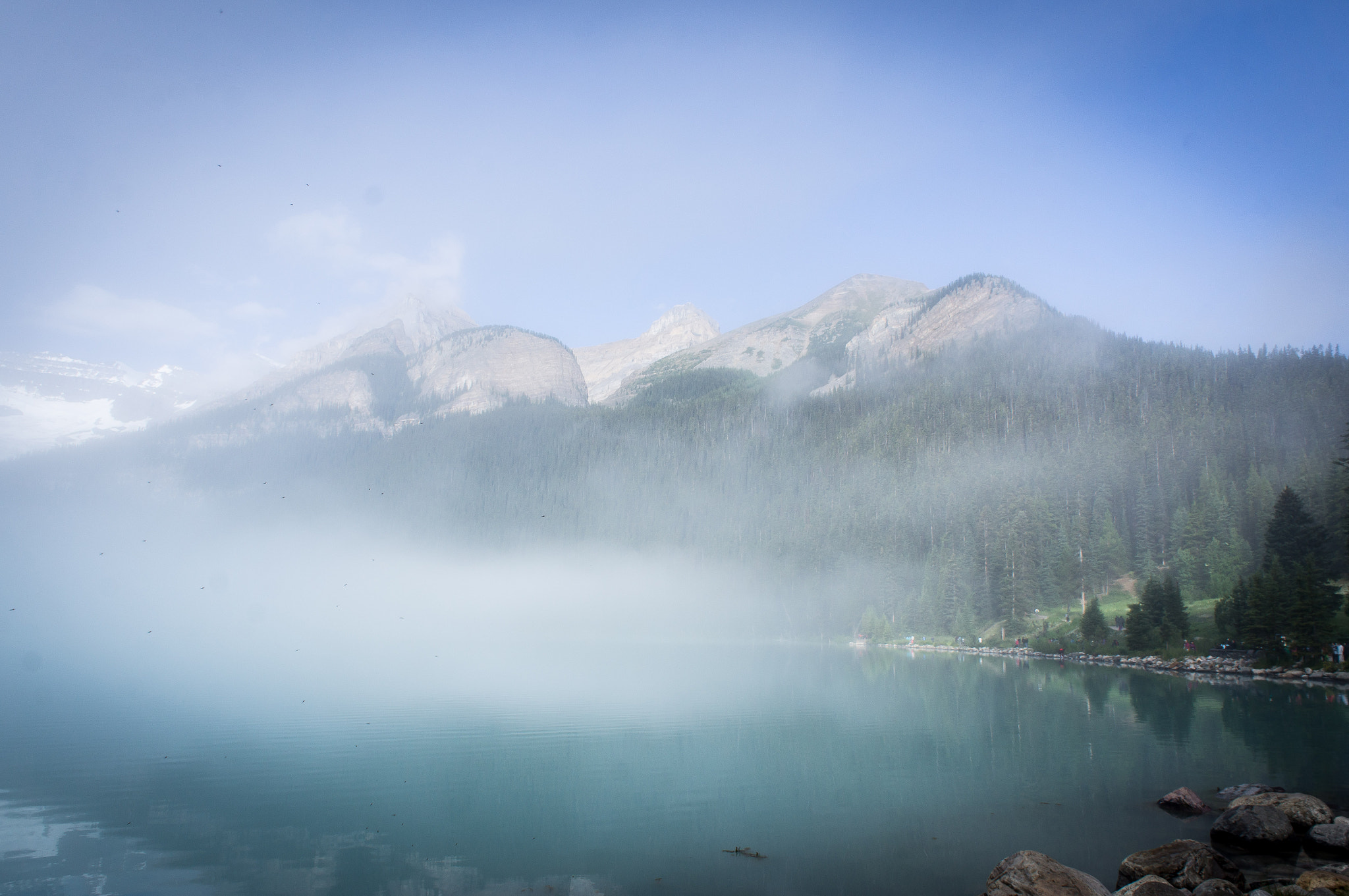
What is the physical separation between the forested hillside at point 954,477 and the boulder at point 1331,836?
67642 millimetres

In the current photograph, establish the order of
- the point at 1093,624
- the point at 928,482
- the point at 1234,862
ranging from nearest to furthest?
1. the point at 1234,862
2. the point at 1093,624
3. the point at 928,482

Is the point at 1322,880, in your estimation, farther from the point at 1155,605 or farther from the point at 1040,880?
the point at 1155,605

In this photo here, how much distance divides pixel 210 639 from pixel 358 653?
3407cm

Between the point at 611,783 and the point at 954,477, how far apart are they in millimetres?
125562

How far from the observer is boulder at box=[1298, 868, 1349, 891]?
12.4m

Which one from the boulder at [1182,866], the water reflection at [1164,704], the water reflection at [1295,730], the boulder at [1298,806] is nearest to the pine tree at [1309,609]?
the water reflection at [1295,730]

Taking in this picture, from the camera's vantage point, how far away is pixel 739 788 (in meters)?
24.4

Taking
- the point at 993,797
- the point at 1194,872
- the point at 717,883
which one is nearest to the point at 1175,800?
the point at 993,797

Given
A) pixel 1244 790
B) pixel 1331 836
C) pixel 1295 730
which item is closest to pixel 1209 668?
pixel 1295 730

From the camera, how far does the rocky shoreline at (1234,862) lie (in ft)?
42.0

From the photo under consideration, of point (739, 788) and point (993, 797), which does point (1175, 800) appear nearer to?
point (993, 797)

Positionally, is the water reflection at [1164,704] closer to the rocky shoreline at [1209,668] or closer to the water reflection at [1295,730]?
the water reflection at [1295,730]

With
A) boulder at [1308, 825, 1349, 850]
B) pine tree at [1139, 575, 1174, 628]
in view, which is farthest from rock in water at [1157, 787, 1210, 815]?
pine tree at [1139, 575, 1174, 628]

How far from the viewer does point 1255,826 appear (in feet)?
57.3
